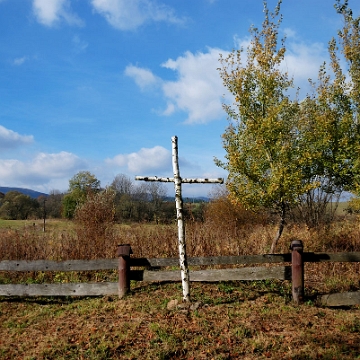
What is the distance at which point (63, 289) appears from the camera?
875cm

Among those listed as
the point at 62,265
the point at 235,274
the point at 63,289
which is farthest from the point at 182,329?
the point at 62,265

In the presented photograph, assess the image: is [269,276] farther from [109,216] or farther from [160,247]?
[109,216]

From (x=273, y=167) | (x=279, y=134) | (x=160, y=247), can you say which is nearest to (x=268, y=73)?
(x=279, y=134)

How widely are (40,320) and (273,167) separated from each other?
9529mm

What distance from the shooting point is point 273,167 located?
45.6 feet

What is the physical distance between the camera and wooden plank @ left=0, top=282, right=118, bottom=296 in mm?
8594

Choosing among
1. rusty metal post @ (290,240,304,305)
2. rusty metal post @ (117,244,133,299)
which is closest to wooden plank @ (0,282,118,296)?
rusty metal post @ (117,244,133,299)

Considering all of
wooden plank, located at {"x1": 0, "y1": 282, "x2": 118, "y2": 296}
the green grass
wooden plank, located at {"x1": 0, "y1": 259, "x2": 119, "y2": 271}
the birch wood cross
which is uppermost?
the birch wood cross

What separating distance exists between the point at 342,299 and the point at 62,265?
21.2 feet

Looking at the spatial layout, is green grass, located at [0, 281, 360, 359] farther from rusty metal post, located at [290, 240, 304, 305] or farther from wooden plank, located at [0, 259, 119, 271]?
wooden plank, located at [0, 259, 119, 271]

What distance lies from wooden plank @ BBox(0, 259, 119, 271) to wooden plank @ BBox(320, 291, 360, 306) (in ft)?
15.6

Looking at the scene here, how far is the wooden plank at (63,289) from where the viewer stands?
8594mm

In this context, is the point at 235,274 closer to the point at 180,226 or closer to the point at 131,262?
the point at 180,226

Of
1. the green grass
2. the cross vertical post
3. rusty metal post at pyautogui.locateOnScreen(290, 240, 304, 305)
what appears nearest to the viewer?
the green grass
